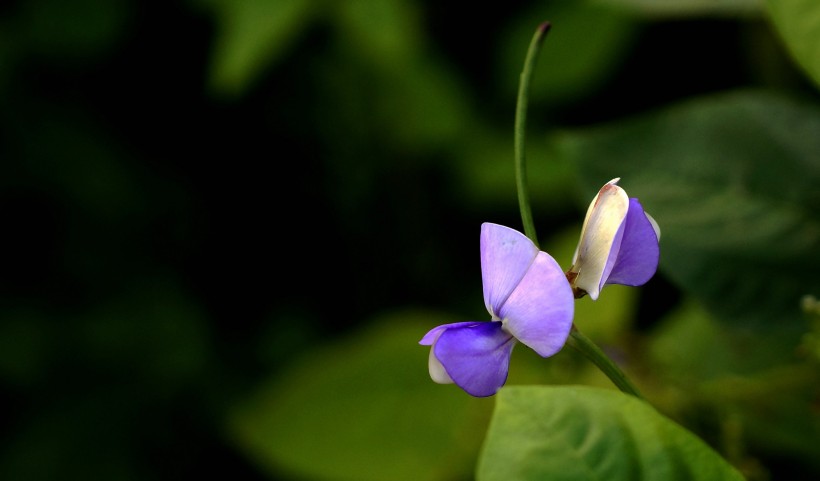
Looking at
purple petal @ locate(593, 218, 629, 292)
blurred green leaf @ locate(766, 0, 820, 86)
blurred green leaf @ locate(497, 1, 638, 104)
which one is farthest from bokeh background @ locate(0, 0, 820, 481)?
purple petal @ locate(593, 218, 629, 292)

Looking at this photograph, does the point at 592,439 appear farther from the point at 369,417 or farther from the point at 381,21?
the point at 381,21

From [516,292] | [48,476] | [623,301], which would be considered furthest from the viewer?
[48,476]

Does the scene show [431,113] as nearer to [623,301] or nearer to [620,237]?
[623,301]

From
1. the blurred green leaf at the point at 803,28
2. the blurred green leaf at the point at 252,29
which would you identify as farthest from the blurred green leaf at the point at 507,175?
the blurred green leaf at the point at 803,28

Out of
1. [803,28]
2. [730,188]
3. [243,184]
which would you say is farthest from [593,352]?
[243,184]

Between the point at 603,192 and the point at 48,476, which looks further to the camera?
the point at 48,476

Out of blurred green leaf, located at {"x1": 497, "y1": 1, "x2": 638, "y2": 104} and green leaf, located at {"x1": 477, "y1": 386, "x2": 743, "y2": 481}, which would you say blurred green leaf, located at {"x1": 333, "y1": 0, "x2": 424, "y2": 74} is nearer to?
blurred green leaf, located at {"x1": 497, "y1": 1, "x2": 638, "y2": 104}

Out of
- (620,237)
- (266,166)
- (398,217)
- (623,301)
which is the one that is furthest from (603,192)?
(266,166)
